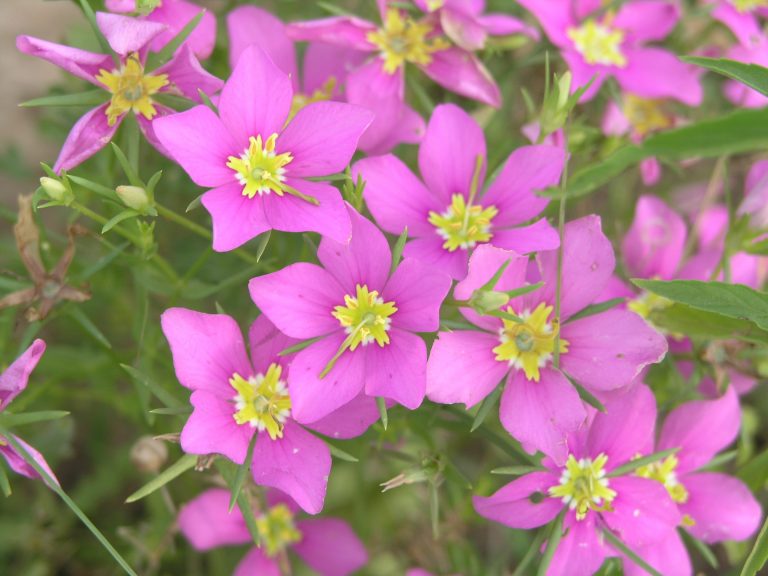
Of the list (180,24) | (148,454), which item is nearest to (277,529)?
(148,454)

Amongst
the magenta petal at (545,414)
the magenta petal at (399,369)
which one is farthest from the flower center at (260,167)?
the magenta petal at (545,414)

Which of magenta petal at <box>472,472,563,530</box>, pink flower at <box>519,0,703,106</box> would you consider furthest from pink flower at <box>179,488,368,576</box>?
pink flower at <box>519,0,703,106</box>

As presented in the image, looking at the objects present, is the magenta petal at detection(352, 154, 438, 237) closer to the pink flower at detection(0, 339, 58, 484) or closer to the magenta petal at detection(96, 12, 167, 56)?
the magenta petal at detection(96, 12, 167, 56)

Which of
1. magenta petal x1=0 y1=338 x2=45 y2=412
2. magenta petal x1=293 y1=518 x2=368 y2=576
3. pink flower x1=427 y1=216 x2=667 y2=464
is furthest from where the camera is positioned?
magenta petal x1=293 y1=518 x2=368 y2=576

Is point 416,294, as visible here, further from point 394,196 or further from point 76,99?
point 76,99

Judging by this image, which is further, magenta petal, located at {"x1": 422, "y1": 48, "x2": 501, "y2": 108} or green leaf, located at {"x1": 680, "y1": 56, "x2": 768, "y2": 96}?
magenta petal, located at {"x1": 422, "y1": 48, "x2": 501, "y2": 108}

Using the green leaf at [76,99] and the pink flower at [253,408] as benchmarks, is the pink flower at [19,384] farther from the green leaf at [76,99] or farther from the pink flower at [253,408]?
the green leaf at [76,99]

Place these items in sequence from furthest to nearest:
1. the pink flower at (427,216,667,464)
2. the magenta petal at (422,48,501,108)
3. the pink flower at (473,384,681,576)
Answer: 1. the magenta petal at (422,48,501,108)
2. the pink flower at (473,384,681,576)
3. the pink flower at (427,216,667,464)

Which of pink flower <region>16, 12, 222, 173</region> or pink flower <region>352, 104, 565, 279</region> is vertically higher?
pink flower <region>16, 12, 222, 173</region>
